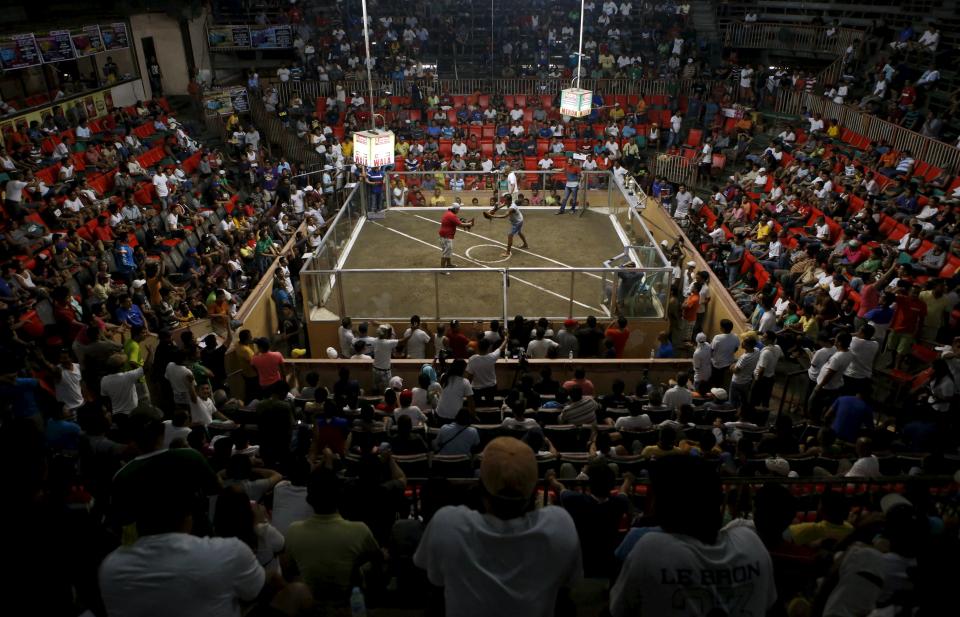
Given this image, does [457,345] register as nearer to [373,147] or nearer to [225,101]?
[373,147]

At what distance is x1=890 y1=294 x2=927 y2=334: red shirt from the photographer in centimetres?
841

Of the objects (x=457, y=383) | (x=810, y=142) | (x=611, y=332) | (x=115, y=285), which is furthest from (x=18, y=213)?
(x=810, y=142)

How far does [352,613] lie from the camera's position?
327 centimetres

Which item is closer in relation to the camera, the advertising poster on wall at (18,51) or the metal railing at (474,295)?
the metal railing at (474,295)

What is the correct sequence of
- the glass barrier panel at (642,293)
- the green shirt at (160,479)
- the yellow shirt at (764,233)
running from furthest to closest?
1. the yellow shirt at (764,233)
2. the glass barrier panel at (642,293)
3. the green shirt at (160,479)

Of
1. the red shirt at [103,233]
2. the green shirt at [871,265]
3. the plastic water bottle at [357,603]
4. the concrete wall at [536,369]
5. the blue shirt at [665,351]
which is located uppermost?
the plastic water bottle at [357,603]

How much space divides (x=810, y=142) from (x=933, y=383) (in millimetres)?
11144

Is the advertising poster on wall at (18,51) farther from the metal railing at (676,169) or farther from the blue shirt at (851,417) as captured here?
the blue shirt at (851,417)

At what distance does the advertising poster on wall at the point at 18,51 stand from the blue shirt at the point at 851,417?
1712 centimetres

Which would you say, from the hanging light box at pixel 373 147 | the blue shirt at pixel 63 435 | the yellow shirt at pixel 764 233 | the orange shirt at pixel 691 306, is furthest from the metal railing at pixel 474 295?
the blue shirt at pixel 63 435

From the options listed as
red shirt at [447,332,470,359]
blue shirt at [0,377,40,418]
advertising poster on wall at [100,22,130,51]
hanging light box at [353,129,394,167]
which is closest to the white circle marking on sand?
hanging light box at [353,129,394,167]

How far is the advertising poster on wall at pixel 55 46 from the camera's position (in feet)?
50.0

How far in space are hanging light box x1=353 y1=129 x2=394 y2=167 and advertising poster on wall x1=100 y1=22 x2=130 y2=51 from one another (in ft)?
38.6

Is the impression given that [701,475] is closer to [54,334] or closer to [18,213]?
[54,334]
